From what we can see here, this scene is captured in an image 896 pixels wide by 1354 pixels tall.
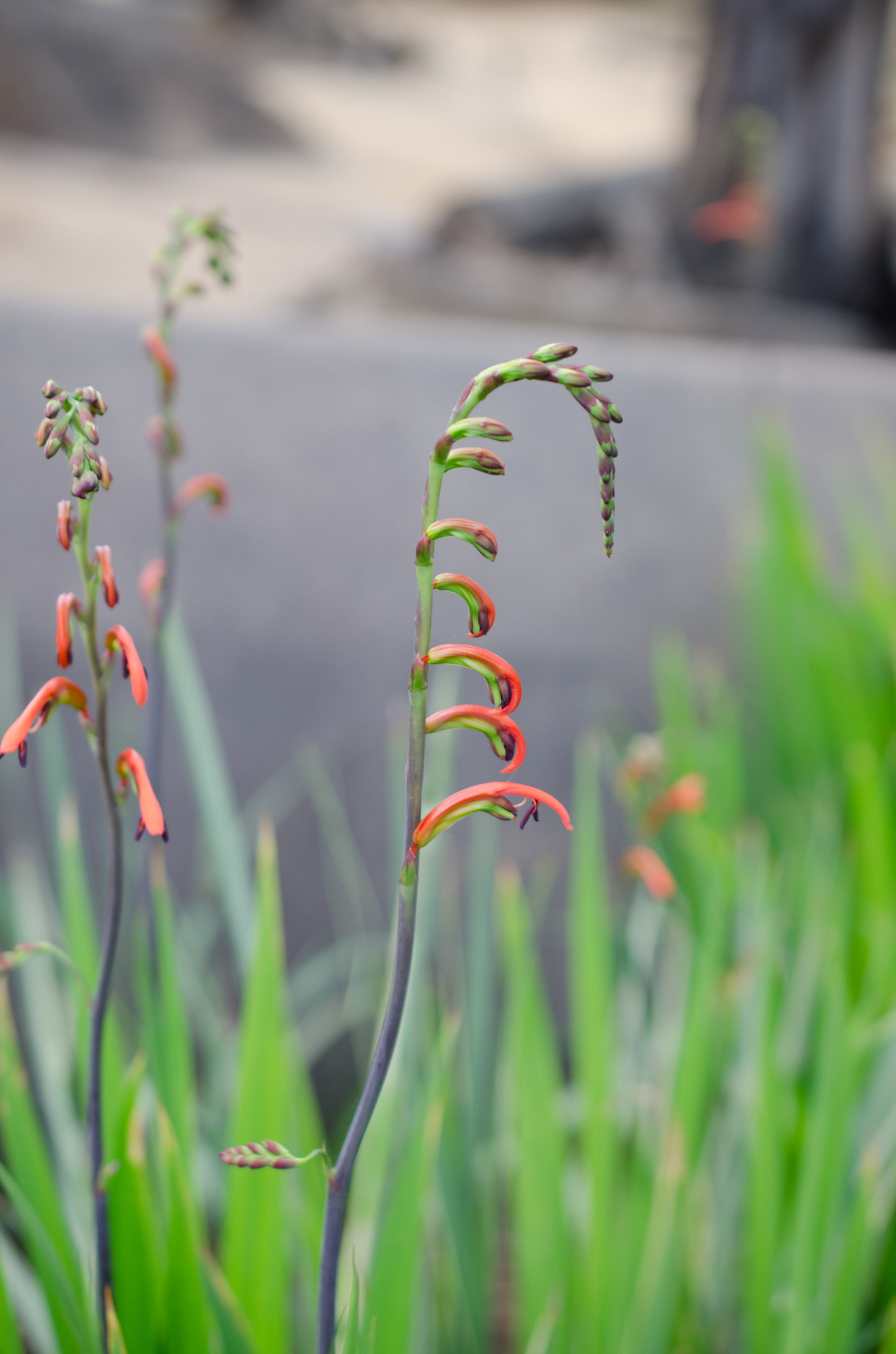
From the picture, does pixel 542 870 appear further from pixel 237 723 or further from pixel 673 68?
pixel 673 68

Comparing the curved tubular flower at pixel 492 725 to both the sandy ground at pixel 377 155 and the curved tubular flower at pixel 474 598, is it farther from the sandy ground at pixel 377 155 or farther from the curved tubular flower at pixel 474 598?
the sandy ground at pixel 377 155

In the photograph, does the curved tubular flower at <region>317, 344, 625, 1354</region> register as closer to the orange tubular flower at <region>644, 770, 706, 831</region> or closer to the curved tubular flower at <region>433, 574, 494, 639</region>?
the curved tubular flower at <region>433, 574, 494, 639</region>

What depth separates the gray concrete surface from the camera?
800 millimetres

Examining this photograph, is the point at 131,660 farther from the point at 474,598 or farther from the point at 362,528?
the point at 362,528

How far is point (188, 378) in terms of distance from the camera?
0.83 meters

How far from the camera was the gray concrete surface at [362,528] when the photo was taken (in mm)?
800

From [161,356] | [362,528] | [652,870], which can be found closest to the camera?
[161,356]

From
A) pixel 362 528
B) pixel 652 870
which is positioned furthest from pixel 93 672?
pixel 362 528

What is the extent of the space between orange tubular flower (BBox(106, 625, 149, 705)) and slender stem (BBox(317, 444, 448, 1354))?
0.12 ft

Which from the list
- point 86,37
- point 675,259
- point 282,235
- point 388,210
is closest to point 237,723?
point 675,259

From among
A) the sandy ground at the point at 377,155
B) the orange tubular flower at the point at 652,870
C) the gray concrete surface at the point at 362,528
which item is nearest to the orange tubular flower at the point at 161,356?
the orange tubular flower at the point at 652,870

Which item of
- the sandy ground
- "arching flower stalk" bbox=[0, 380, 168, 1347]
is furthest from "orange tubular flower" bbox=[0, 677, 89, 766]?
the sandy ground

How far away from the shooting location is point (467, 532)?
5.3 inches

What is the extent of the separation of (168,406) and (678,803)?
25cm
